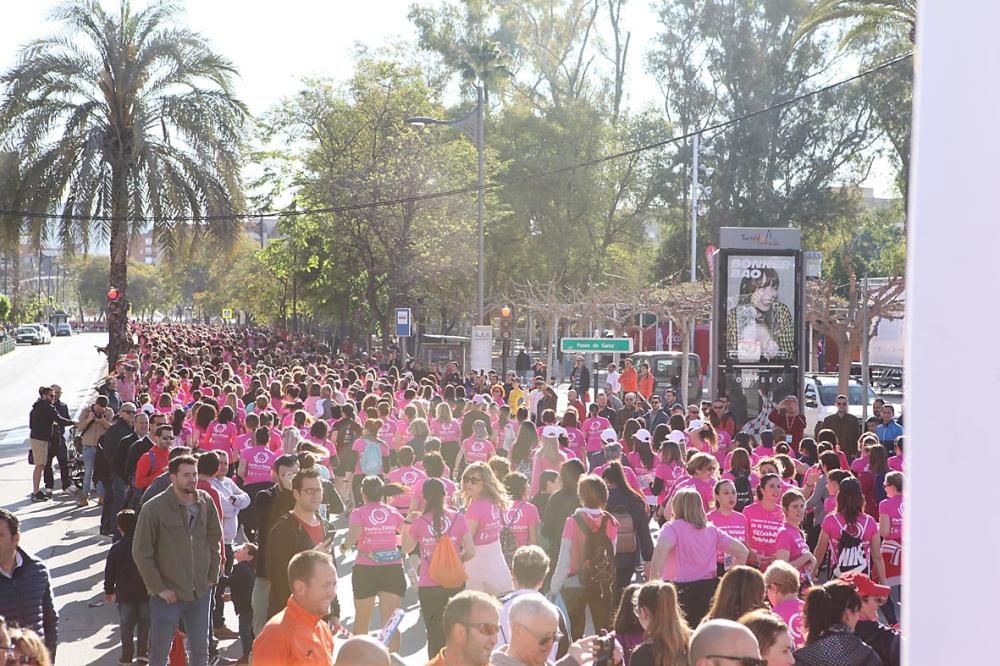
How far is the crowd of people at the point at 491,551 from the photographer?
16.5 feet

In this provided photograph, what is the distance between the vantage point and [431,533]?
8062mm

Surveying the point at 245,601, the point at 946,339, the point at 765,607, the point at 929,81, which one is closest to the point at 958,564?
the point at 946,339

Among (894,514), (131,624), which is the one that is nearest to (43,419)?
(131,624)

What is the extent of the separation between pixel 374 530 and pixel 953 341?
7591 millimetres

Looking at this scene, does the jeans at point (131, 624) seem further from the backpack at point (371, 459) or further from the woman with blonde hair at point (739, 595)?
the woman with blonde hair at point (739, 595)

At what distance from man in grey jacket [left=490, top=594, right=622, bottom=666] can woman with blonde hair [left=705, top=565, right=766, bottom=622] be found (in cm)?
119

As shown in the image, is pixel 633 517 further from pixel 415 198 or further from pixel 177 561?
pixel 415 198

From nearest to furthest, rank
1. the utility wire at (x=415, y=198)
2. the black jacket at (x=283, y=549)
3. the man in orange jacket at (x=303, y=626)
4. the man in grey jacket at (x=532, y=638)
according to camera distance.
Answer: the man in grey jacket at (x=532, y=638)
the man in orange jacket at (x=303, y=626)
the black jacket at (x=283, y=549)
the utility wire at (x=415, y=198)

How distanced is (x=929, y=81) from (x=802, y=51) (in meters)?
49.8

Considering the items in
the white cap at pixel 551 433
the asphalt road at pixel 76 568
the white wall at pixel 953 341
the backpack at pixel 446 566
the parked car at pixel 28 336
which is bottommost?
the asphalt road at pixel 76 568

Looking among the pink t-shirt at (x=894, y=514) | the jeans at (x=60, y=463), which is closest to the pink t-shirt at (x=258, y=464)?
the pink t-shirt at (x=894, y=514)

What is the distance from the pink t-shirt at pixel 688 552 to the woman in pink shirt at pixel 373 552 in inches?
81.7

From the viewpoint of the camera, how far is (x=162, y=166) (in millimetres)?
27844

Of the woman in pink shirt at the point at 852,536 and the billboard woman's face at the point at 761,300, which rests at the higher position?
the billboard woman's face at the point at 761,300
